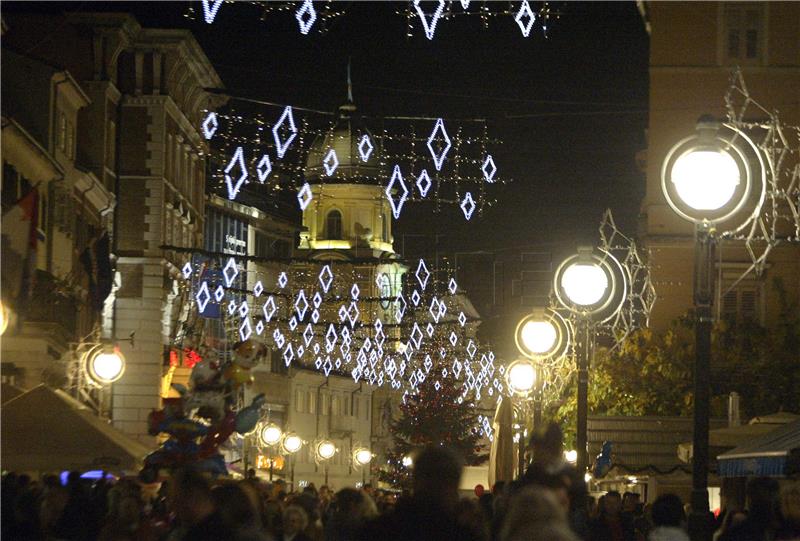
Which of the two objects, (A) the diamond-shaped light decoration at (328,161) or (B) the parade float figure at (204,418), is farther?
(A) the diamond-shaped light decoration at (328,161)

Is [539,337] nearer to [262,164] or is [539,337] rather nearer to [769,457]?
[769,457]

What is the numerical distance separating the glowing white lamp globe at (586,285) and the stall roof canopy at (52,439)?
339 inches

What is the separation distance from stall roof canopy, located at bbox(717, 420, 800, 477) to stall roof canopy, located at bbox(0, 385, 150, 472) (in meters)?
7.88

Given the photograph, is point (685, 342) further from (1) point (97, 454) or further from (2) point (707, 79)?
(1) point (97, 454)

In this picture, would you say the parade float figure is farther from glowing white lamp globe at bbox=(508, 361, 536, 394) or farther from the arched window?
the arched window

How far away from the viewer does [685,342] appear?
37.3m

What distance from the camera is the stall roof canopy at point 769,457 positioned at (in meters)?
14.9

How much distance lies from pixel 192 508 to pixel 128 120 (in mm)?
46766

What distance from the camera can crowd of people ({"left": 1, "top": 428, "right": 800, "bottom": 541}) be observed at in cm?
705

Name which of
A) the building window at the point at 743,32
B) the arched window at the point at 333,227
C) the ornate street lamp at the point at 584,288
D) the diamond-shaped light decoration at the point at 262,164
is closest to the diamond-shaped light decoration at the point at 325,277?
the building window at the point at 743,32

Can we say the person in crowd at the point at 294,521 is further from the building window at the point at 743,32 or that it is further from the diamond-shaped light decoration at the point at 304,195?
the building window at the point at 743,32

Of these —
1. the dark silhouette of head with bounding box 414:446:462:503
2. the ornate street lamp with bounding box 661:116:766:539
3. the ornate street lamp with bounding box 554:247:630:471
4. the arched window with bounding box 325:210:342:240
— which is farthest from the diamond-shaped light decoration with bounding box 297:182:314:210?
the arched window with bounding box 325:210:342:240

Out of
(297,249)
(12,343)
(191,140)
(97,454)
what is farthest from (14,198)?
(297,249)

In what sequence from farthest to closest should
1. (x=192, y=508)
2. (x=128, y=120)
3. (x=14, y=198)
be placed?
(x=128, y=120) < (x=14, y=198) < (x=192, y=508)
